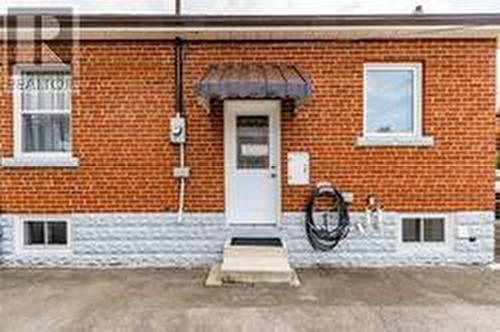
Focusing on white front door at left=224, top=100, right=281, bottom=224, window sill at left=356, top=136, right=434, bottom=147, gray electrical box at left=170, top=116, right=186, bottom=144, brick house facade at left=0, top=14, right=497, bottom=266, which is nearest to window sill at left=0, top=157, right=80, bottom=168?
brick house facade at left=0, top=14, right=497, bottom=266

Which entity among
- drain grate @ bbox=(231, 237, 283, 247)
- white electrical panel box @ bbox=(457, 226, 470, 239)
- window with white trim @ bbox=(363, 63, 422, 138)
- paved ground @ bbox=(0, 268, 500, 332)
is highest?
window with white trim @ bbox=(363, 63, 422, 138)

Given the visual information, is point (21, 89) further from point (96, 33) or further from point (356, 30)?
point (356, 30)

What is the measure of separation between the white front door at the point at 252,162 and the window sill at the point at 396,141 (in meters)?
1.42

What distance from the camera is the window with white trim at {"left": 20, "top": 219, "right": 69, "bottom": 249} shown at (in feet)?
26.4

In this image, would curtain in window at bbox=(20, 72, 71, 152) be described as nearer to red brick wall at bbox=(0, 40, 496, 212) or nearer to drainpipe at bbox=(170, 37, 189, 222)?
red brick wall at bbox=(0, 40, 496, 212)

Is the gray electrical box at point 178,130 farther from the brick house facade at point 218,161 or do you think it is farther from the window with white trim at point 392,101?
the window with white trim at point 392,101

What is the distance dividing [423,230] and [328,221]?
5.26 feet

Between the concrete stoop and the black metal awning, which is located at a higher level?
the black metal awning

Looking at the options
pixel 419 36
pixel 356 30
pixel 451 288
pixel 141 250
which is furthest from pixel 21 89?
pixel 451 288

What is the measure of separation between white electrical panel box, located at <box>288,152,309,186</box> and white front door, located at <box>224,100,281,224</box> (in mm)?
236

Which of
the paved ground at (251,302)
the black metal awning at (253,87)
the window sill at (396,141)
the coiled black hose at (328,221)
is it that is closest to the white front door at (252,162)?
the coiled black hose at (328,221)

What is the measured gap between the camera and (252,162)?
320 inches

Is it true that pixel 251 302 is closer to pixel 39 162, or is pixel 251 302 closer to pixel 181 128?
pixel 181 128

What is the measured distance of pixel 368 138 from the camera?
310 inches
